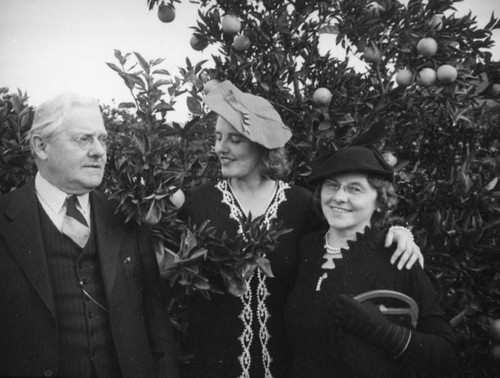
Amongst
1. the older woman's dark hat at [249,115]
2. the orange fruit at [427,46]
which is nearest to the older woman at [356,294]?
the older woman's dark hat at [249,115]

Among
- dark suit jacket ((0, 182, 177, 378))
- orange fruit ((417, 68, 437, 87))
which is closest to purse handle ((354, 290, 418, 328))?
dark suit jacket ((0, 182, 177, 378))

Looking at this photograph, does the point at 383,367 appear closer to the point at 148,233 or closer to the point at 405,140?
the point at 148,233

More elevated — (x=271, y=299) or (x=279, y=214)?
(x=279, y=214)

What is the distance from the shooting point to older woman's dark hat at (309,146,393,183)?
6.32ft

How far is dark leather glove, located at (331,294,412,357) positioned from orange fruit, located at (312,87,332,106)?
1395 millimetres

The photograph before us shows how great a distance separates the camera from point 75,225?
1.83m

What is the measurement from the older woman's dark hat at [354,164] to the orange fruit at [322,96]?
2.62ft

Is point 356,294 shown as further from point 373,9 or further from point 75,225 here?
point 373,9

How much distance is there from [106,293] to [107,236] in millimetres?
220

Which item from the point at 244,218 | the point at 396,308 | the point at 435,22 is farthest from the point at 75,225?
the point at 435,22

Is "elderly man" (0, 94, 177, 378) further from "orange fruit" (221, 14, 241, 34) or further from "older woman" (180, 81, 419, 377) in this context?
"orange fruit" (221, 14, 241, 34)

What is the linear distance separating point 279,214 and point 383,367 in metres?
0.89

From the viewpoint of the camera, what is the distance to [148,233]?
200cm

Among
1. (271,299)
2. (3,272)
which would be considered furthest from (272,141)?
(3,272)
